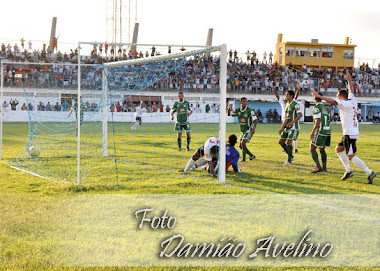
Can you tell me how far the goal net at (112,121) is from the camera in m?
10.5

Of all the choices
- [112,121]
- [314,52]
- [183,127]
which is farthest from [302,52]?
[112,121]

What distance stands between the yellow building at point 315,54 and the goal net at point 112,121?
19.1 m

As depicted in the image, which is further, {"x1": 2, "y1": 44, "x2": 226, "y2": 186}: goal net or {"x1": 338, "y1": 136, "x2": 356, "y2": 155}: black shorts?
{"x1": 2, "y1": 44, "x2": 226, "y2": 186}: goal net

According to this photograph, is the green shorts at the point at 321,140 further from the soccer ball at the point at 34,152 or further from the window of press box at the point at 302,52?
the window of press box at the point at 302,52

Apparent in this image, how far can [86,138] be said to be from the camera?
2058cm

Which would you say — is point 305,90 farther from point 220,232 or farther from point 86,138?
point 220,232

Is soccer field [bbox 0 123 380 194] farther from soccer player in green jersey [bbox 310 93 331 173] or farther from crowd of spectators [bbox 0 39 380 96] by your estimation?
crowd of spectators [bbox 0 39 380 96]

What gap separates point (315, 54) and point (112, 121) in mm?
51778

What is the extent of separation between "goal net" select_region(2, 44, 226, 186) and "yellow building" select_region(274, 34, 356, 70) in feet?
62.5

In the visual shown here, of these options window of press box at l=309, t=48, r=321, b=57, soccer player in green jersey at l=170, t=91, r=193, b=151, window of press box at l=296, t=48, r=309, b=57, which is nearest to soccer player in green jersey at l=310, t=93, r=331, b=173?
soccer player in green jersey at l=170, t=91, r=193, b=151

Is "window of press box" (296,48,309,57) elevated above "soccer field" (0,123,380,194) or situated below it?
above

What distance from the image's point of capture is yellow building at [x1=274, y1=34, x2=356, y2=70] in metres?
58.0

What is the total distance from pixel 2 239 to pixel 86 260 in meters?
1.27

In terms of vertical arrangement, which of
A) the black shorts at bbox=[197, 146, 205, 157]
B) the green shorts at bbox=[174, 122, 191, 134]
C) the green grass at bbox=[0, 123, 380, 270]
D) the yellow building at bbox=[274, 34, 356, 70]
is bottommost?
the green grass at bbox=[0, 123, 380, 270]
